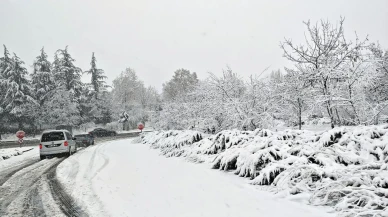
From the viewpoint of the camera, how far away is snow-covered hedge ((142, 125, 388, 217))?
4.46m

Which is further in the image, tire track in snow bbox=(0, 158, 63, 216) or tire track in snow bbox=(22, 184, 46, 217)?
tire track in snow bbox=(0, 158, 63, 216)

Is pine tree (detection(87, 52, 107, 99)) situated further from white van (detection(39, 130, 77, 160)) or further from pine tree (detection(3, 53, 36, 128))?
white van (detection(39, 130, 77, 160))

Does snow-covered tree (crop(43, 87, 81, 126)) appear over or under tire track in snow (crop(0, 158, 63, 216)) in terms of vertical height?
over

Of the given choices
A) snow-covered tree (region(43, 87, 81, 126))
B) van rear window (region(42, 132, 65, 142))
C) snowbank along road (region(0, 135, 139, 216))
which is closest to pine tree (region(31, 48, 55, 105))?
snow-covered tree (region(43, 87, 81, 126))

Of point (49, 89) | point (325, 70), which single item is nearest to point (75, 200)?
point (325, 70)

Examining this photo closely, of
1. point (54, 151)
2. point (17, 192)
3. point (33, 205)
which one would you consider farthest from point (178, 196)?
point (54, 151)

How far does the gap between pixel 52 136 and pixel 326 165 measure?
16.0 meters

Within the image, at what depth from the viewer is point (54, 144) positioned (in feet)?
53.8

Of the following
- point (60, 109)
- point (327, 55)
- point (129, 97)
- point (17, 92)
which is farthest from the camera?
point (129, 97)

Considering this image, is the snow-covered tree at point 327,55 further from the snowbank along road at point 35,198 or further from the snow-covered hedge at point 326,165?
the snowbank along road at point 35,198

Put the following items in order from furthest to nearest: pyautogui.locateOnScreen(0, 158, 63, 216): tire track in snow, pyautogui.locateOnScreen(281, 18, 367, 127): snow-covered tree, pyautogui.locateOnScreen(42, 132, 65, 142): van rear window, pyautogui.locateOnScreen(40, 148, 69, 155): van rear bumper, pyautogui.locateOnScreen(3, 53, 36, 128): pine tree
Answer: pyautogui.locateOnScreen(3, 53, 36, 128): pine tree, pyautogui.locateOnScreen(42, 132, 65, 142): van rear window, pyautogui.locateOnScreen(40, 148, 69, 155): van rear bumper, pyautogui.locateOnScreen(281, 18, 367, 127): snow-covered tree, pyautogui.locateOnScreen(0, 158, 63, 216): tire track in snow

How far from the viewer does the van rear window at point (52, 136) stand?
16.4 meters

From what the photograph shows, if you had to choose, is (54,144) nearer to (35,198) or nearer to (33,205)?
(35,198)

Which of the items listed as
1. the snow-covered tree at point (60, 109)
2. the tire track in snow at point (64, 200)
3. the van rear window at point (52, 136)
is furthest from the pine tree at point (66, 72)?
the tire track in snow at point (64, 200)
